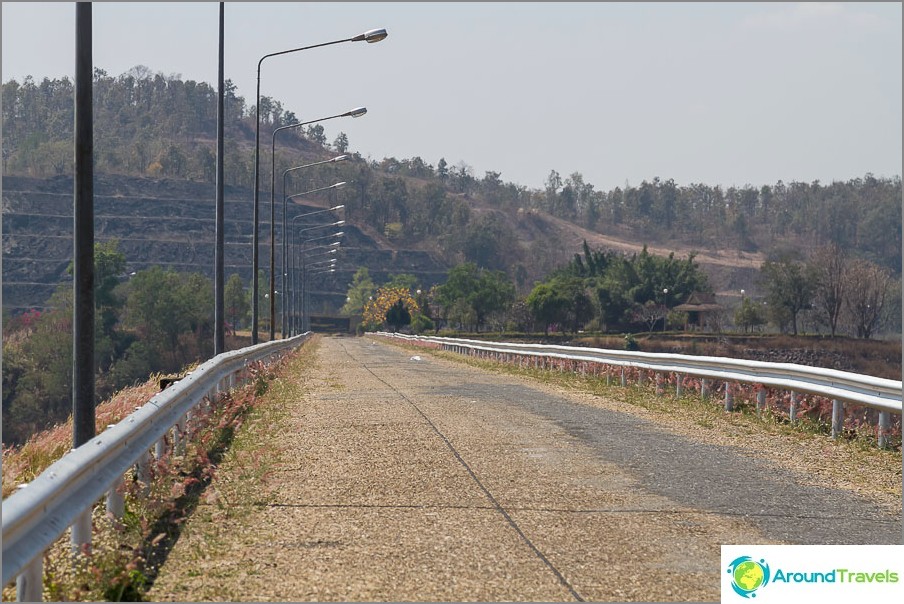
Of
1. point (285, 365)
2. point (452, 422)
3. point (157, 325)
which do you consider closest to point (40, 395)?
point (157, 325)

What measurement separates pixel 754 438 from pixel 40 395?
101212 millimetres

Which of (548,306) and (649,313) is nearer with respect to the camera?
(548,306)

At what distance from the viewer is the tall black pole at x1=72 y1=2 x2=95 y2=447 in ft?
38.8

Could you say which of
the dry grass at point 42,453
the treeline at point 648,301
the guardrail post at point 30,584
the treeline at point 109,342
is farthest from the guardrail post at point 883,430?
the treeline at point 648,301

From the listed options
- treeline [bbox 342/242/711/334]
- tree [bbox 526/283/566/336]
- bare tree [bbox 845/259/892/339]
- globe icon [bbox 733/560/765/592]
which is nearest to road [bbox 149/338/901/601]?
globe icon [bbox 733/560/765/592]

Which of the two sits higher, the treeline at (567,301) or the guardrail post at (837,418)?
the guardrail post at (837,418)

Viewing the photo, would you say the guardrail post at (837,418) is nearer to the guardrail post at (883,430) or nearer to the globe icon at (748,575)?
the guardrail post at (883,430)

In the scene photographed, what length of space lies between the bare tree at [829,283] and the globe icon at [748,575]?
500 ft

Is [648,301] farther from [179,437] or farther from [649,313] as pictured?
[179,437]

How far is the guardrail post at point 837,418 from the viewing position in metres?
15.9

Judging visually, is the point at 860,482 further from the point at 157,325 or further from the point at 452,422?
the point at 157,325

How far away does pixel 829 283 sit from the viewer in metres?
160

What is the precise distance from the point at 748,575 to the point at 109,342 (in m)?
117

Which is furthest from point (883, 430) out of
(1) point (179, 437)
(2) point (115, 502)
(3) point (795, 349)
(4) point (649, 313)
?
(4) point (649, 313)
